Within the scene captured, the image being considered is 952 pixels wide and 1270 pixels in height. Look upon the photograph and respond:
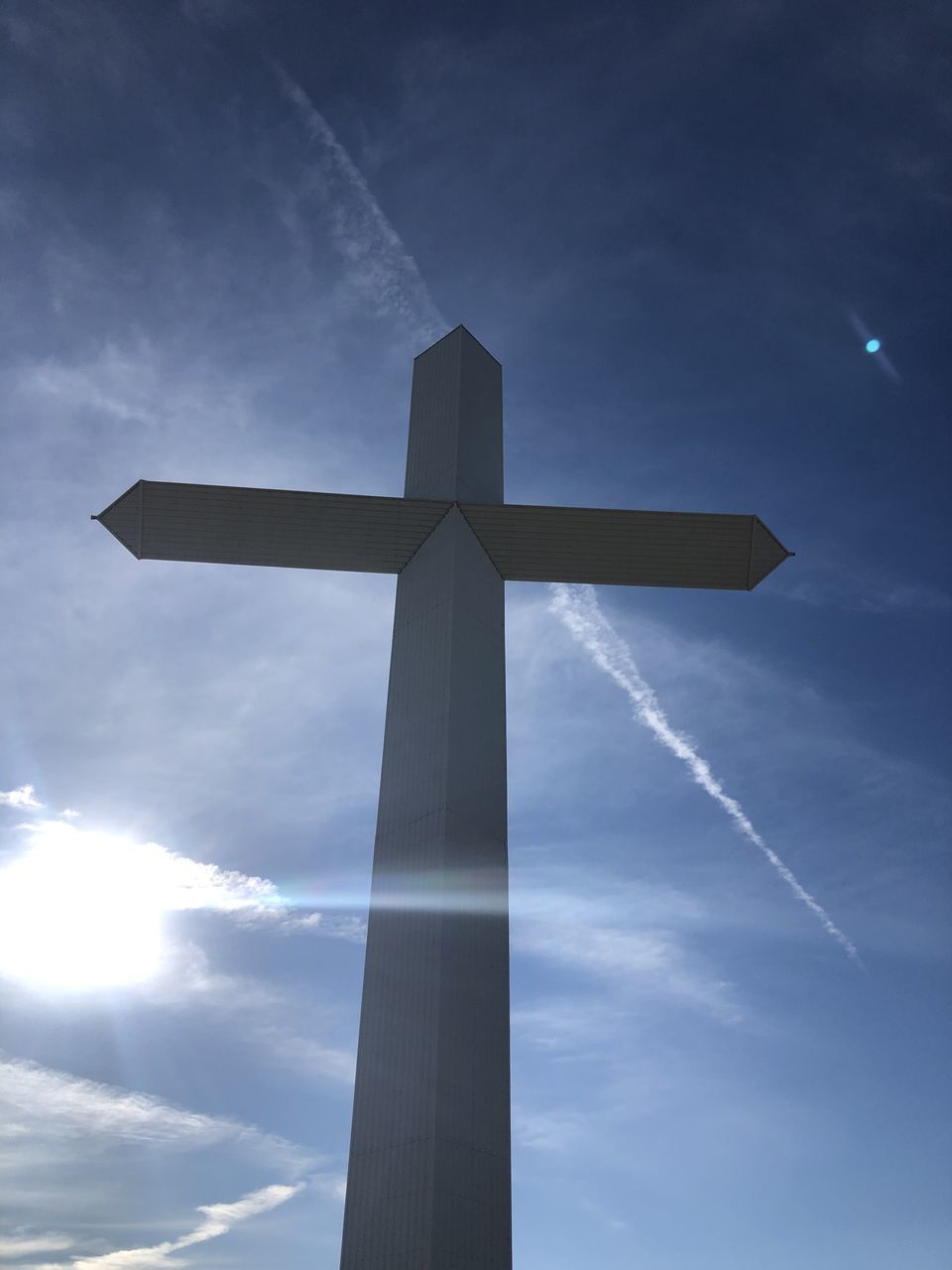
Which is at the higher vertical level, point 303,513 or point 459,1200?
point 303,513

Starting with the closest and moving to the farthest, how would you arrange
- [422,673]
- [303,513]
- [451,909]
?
[451,909] → [422,673] → [303,513]

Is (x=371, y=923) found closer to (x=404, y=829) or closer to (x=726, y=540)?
→ (x=404, y=829)

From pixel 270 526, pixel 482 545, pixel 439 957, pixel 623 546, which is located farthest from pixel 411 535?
pixel 439 957

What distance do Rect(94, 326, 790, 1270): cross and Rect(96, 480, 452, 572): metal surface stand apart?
41mm

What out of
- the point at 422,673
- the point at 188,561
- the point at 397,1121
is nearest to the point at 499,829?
the point at 422,673

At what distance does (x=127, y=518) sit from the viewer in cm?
2528

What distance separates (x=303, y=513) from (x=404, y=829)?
27.5 ft

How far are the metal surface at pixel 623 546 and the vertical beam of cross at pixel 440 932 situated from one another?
680mm

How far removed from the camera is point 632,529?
25.2m

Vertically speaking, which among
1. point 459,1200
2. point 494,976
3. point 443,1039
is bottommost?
point 459,1200

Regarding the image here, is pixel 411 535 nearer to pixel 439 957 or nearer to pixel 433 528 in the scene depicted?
pixel 433 528

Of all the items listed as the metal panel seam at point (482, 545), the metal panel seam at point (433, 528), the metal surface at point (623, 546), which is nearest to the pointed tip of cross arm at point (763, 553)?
the metal surface at point (623, 546)

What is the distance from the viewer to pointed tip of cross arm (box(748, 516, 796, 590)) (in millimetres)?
25266

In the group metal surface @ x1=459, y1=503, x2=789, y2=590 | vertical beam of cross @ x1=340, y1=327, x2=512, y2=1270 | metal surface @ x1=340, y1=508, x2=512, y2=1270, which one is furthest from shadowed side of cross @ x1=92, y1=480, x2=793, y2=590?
metal surface @ x1=340, y1=508, x2=512, y2=1270
